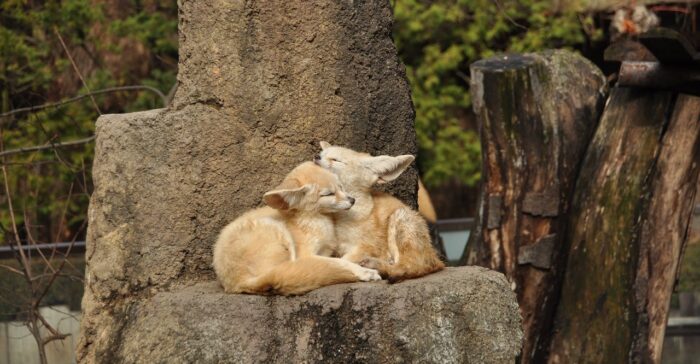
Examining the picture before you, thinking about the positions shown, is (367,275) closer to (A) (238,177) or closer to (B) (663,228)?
(A) (238,177)

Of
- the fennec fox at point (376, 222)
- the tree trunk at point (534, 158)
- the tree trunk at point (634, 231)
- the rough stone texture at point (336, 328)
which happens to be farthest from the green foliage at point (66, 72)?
the rough stone texture at point (336, 328)

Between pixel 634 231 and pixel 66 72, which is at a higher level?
pixel 634 231

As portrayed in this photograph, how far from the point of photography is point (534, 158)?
943 centimetres

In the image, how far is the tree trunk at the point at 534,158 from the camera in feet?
30.8

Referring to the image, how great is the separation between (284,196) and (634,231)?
4.36m

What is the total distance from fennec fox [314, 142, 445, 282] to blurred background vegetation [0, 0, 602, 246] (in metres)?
7.32

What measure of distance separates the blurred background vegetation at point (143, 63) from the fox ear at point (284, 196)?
7567 millimetres

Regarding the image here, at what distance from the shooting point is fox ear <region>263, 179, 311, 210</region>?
523cm

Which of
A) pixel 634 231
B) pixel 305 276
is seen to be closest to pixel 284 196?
pixel 305 276

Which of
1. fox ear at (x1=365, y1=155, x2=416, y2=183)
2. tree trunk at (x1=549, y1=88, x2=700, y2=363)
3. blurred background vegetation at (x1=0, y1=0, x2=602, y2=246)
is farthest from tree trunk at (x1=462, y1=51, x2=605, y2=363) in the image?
fox ear at (x1=365, y1=155, x2=416, y2=183)

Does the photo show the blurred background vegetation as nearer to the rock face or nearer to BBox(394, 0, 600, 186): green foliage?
BBox(394, 0, 600, 186): green foliage

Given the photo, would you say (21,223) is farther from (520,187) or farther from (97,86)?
(520,187)

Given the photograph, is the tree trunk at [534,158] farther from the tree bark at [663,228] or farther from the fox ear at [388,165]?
the fox ear at [388,165]

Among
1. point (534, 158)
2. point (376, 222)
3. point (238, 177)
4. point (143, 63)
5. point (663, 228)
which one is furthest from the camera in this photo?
point (143, 63)
